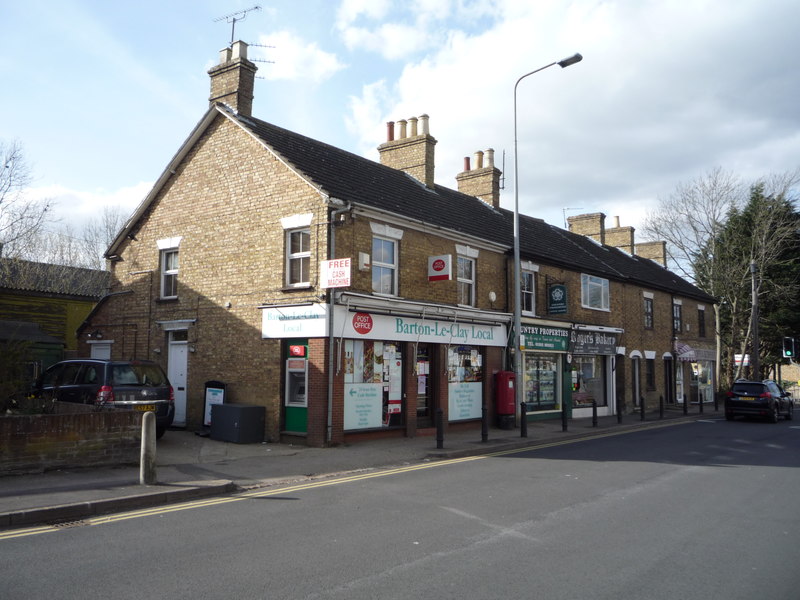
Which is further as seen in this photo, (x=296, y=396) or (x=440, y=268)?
(x=440, y=268)

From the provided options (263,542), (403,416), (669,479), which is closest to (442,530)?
(263,542)

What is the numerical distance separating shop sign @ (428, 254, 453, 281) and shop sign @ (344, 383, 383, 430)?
11.1 ft

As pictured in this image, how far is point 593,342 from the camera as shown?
80.8 ft

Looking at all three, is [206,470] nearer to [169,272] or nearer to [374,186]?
[169,272]

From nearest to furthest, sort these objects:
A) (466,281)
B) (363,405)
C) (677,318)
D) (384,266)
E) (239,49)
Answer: (363,405) < (384,266) < (239,49) < (466,281) < (677,318)

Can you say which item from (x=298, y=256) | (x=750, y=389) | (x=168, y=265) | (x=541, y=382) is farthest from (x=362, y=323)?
(x=750, y=389)

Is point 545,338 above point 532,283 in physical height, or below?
below

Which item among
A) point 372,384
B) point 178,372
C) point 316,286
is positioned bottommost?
point 372,384

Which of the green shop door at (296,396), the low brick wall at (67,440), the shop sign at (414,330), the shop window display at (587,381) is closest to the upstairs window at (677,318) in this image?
the shop window display at (587,381)

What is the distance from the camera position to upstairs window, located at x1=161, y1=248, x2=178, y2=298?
712 inches

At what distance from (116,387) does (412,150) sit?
13.0m

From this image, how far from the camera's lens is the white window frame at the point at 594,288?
81.0 ft

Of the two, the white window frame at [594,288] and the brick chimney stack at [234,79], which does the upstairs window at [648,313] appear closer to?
the white window frame at [594,288]

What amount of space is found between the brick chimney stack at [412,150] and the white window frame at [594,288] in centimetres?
782
